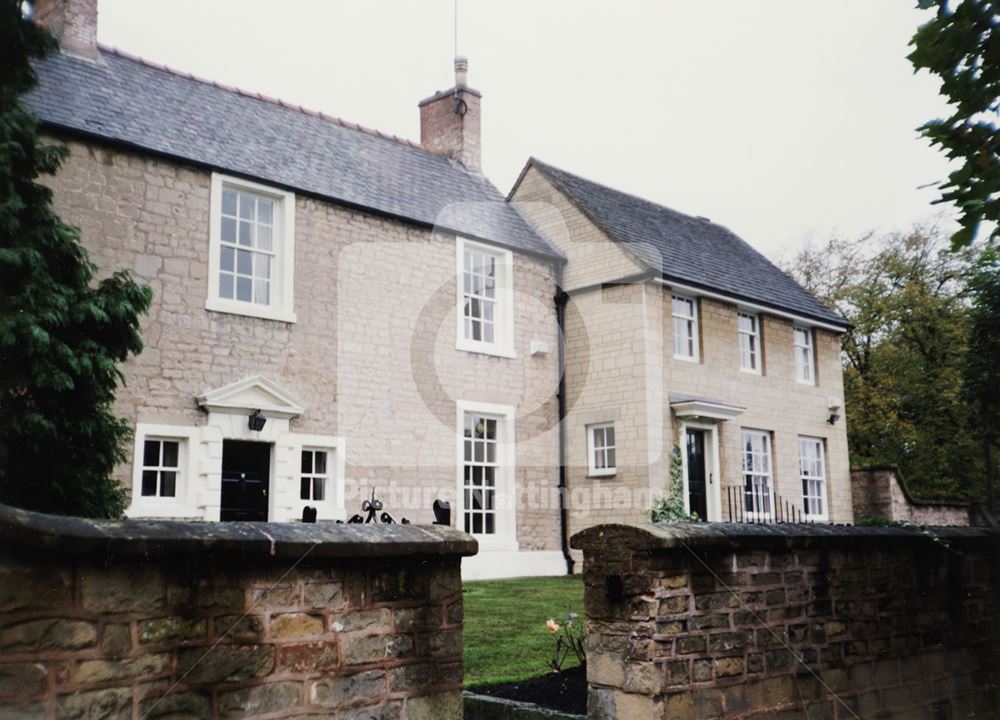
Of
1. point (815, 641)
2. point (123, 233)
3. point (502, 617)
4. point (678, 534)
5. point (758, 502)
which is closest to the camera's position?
point (678, 534)

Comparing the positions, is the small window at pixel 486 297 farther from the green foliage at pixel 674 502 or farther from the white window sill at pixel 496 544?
the green foliage at pixel 674 502

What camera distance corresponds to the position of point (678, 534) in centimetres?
482

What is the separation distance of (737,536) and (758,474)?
16.2m

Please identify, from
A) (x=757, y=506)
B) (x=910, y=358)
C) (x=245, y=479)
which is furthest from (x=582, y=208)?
(x=910, y=358)

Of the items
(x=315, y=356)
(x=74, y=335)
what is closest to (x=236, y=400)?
(x=315, y=356)

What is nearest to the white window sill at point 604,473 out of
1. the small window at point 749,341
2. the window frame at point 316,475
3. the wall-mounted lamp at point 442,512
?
the small window at point 749,341

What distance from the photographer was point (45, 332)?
28.2 ft

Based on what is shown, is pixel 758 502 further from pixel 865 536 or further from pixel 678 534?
pixel 678 534

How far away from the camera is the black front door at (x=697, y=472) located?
19.1 m

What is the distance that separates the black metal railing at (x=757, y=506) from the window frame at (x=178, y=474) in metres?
11.4

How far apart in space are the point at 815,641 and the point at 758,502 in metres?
15.4

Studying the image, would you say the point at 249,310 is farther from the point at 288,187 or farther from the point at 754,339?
the point at 754,339

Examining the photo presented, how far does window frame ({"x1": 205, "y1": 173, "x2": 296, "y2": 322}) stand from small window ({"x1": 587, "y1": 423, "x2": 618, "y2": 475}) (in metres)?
7.18

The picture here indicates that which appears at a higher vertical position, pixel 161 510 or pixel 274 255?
pixel 274 255
